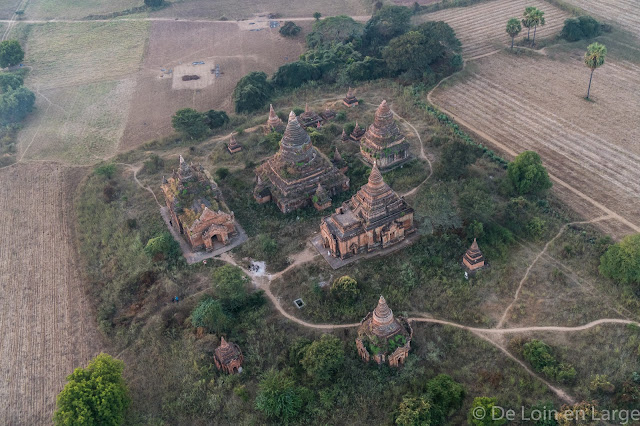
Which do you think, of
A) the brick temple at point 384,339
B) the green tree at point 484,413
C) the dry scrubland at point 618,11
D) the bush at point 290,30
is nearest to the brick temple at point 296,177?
the brick temple at point 384,339

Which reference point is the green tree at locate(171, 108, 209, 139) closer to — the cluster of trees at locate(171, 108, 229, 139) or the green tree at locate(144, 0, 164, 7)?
the cluster of trees at locate(171, 108, 229, 139)

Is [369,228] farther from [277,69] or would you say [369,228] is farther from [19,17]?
[19,17]

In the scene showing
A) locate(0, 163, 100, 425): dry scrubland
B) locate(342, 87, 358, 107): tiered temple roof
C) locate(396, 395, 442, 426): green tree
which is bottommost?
locate(0, 163, 100, 425): dry scrubland

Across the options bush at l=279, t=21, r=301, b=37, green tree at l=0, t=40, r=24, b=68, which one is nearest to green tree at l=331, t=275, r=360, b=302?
bush at l=279, t=21, r=301, b=37

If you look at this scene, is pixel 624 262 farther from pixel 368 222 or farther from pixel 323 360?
pixel 323 360

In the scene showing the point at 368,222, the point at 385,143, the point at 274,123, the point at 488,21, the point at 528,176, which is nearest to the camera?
the point at 368,222

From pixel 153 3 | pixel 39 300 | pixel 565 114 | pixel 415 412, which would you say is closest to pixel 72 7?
pixel 153 3
